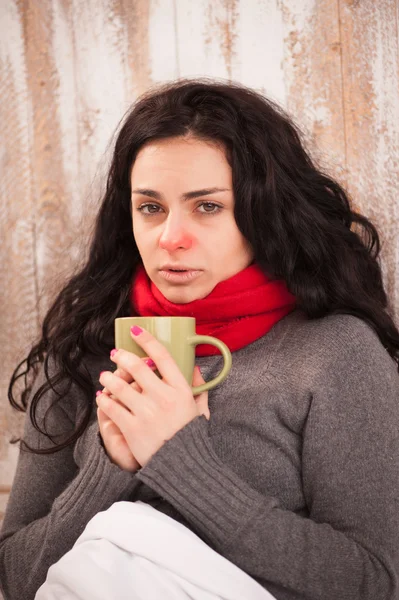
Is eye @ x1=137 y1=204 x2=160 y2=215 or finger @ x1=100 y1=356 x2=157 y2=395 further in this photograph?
eye @ x1=137 y1=204 x2=160 y2=215

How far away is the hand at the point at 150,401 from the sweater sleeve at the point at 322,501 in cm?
2

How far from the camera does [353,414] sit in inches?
40.8

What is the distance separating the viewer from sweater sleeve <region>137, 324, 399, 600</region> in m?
0.95

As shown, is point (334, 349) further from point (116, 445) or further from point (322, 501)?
point (116, 445)

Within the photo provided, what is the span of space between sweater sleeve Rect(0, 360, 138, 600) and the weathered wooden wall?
0.34m

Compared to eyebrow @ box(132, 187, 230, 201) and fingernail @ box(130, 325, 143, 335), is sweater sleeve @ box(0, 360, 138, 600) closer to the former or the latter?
fingernail @ box(130, 325, 143, 335)

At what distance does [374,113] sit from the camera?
4.67ft

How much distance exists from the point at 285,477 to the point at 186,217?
433 millimetres

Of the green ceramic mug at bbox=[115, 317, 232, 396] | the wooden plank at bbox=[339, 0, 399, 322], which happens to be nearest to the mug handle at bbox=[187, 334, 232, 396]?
the green ceramic mug at bbox=[115, 317, 232, 396]

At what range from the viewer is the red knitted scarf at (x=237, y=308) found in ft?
3.77

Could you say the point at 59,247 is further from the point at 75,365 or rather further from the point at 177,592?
the point at 177,592

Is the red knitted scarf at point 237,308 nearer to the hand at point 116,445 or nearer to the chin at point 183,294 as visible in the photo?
the chin at point 183,294

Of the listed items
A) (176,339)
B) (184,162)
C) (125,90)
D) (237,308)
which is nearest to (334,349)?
(237,308)

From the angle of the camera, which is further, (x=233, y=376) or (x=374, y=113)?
(x=374, y=113)
